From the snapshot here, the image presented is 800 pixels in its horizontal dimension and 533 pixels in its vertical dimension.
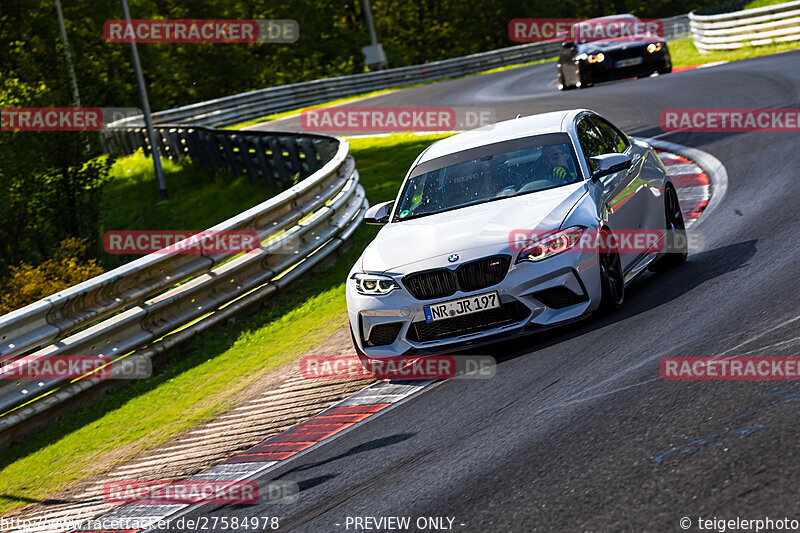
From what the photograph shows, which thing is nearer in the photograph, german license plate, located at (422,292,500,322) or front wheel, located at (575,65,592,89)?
german license plate, located at (422,292,500,322)


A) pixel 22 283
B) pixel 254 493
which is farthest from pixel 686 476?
pixel 22 283

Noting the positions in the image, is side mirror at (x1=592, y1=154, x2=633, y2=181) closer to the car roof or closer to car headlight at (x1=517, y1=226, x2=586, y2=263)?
the car roof

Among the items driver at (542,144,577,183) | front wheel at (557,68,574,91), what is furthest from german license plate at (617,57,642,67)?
driver at (542,144,577,183)

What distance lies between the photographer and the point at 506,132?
350 inches

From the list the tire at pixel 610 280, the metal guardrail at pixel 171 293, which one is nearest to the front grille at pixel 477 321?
the tire at pixel 610 280

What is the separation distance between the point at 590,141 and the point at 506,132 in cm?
72

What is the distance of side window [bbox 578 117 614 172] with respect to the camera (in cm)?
846

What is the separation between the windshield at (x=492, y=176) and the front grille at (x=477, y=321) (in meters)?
1.32

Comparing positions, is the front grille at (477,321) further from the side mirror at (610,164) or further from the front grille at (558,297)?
the side mirror at (610,164)

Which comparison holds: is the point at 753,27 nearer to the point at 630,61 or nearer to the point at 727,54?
the point at 727,54

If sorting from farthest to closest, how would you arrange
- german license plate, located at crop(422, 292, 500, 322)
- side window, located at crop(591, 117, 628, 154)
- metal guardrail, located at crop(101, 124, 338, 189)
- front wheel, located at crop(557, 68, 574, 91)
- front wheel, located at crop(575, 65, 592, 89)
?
front wheel, located at crop(557, 68, 574, 91), front wheel, located at crop(575, 65, 592, 89), metal guardrail, located at crop(101, 124, 338, 189), side window, located at crop(591, 117, 628, 154), german license plate, located at crop(422, 292, 500, 322)

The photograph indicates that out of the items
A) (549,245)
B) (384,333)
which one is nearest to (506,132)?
(549,245)

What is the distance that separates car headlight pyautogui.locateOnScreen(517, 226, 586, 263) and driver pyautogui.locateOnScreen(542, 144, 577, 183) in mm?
911

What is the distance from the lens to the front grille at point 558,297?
7176 millimetres
